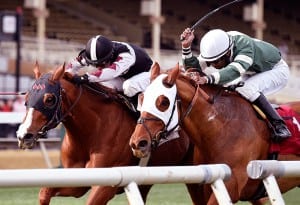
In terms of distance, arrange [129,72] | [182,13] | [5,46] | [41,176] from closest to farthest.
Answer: [41,176], [129,72], [5,46], [182,13]

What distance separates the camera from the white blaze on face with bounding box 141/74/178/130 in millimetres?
7172

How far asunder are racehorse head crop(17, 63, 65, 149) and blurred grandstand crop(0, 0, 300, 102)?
52.5ft

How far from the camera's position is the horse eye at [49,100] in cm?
806

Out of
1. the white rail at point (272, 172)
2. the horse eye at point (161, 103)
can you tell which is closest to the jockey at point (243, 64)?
the horse eye at point (161, 103)

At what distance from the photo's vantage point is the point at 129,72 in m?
8.79

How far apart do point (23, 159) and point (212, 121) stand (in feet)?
37.8

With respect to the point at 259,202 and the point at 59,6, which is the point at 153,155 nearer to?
the point at 259,202

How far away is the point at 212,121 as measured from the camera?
7.64 metres

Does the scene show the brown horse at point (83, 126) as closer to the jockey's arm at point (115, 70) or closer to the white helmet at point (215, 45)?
the jockey's arm at point (115, 70)

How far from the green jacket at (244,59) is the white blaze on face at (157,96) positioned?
1.78 feet

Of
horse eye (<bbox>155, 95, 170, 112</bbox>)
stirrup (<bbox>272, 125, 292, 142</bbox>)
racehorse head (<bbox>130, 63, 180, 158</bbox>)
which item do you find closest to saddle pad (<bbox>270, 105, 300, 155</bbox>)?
stirrup (<bbox>272, 125, 292, 142</bbox>)

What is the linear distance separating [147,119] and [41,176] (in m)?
2.50

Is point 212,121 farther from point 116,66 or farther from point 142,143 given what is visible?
point 116,66

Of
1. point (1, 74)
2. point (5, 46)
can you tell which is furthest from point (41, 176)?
point (5, 46)
